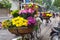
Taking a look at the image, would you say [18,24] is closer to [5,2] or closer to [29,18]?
[29,18]

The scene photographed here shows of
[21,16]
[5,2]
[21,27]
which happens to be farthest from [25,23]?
[5,2]

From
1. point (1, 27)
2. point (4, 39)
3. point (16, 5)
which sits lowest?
point (16, 5)

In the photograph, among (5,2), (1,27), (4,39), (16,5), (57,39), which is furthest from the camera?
(16,5)

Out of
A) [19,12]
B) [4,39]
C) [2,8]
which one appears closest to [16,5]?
[2,8]

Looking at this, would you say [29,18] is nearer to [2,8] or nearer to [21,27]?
[21,27]

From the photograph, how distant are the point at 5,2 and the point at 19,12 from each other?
30.7ft

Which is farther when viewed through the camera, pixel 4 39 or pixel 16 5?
pixel 16 5

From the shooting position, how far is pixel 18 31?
126 inches

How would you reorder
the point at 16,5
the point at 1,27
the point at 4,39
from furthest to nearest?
the point at 16,5
the point at 4,39
the point at 1,27

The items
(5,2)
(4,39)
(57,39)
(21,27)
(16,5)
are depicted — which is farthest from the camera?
(16,5)

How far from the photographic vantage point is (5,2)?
1277cm

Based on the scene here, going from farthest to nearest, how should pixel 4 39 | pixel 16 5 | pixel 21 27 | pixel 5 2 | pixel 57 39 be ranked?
pixel 16 5 → pixel 5 2 → pixel 4 39 → pixel 57 39 → pixel 21 27

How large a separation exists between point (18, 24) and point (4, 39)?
1.61 m

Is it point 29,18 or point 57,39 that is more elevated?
point 29,18
